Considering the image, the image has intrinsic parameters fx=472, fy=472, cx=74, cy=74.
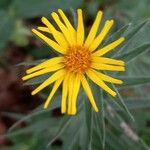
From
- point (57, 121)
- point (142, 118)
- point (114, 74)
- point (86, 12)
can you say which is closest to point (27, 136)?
point (57, 121)

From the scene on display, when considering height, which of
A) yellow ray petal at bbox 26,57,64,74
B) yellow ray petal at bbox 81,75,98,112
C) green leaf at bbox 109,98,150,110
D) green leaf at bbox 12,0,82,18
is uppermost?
green leaf at bbox 12,0,82,18

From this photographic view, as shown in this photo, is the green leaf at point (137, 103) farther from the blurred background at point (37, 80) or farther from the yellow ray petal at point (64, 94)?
the yellow ray petal at point (64, 94)

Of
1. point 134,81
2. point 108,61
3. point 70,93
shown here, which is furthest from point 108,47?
point 134,81

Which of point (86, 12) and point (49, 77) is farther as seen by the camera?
point (86, 12)

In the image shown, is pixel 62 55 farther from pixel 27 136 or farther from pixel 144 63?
pixel 27 136

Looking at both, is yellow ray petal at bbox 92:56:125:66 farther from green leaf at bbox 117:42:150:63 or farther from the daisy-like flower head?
green leaf at bbox 117:42:150:63

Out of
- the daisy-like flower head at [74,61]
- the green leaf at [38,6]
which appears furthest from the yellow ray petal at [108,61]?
the green leaf at [38,6]

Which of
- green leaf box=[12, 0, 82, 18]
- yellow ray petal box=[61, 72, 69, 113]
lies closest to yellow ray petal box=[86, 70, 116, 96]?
yellow ray petal box=[61, 72, 69, 113]

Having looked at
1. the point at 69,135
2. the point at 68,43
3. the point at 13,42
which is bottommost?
the point at 69,135
